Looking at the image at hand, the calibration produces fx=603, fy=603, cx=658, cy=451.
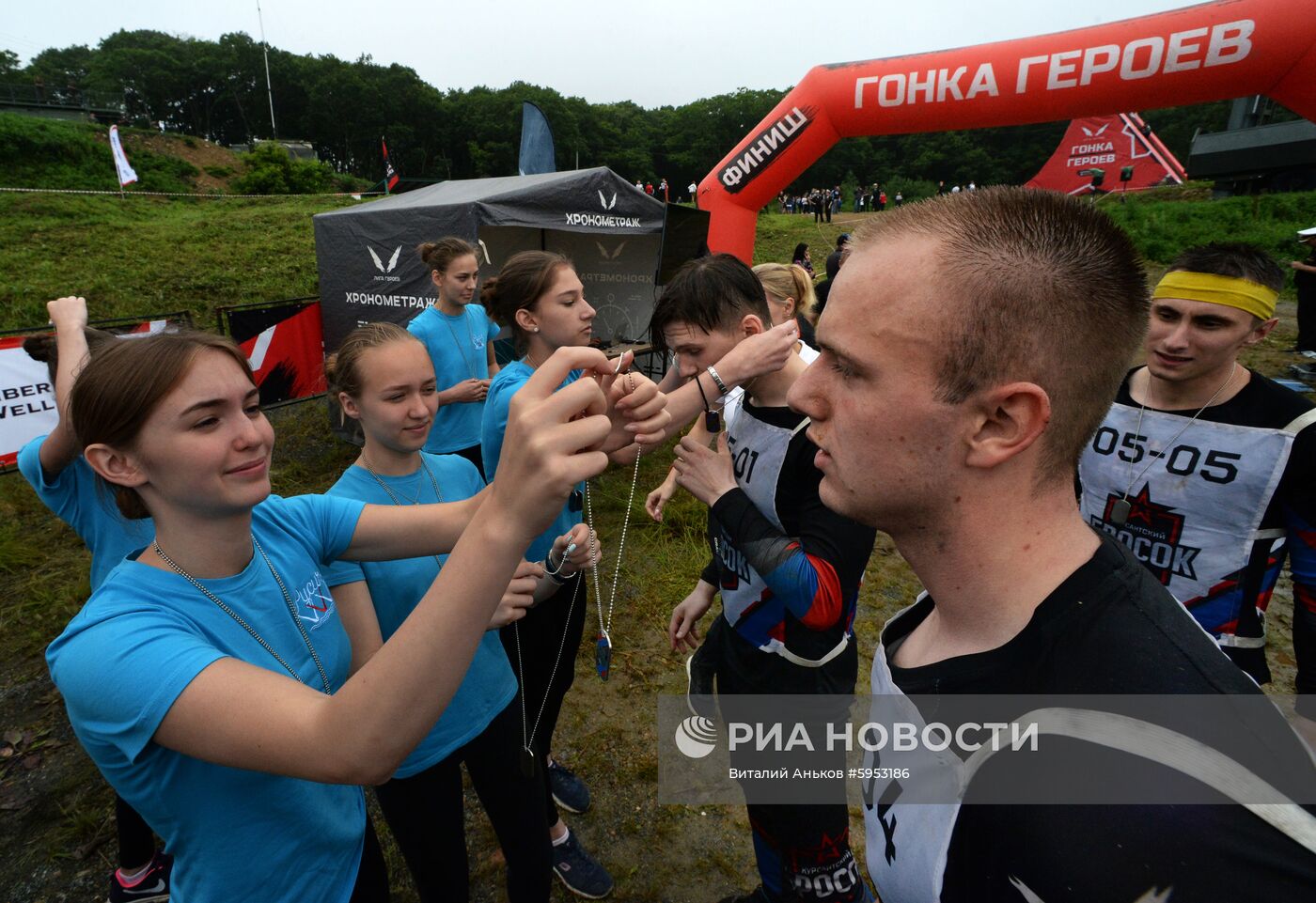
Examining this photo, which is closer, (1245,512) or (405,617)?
(405,617)

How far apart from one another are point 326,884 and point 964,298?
1.84 m

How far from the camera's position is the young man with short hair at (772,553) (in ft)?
5.82

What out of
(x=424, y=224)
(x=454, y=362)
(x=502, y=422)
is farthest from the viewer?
(x=424, y=224)

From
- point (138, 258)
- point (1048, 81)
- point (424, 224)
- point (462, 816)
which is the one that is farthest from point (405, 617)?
point (138, 258)

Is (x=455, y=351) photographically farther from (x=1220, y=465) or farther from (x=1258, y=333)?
(x=1258, y=333)

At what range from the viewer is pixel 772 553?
173 cm

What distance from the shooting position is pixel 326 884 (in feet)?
4.65

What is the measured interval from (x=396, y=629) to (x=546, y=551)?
35.1 inches

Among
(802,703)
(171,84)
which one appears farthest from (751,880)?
(171,84)

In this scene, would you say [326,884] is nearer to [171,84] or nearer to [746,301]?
A: [746,301]

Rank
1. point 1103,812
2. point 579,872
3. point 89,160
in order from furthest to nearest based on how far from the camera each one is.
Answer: point 89,160 < point 579,872 < point 1103,812

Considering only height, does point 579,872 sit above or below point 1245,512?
below

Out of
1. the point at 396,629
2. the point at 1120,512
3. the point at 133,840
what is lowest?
the point at 133,840

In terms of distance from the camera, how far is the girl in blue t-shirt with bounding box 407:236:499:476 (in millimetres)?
4309
